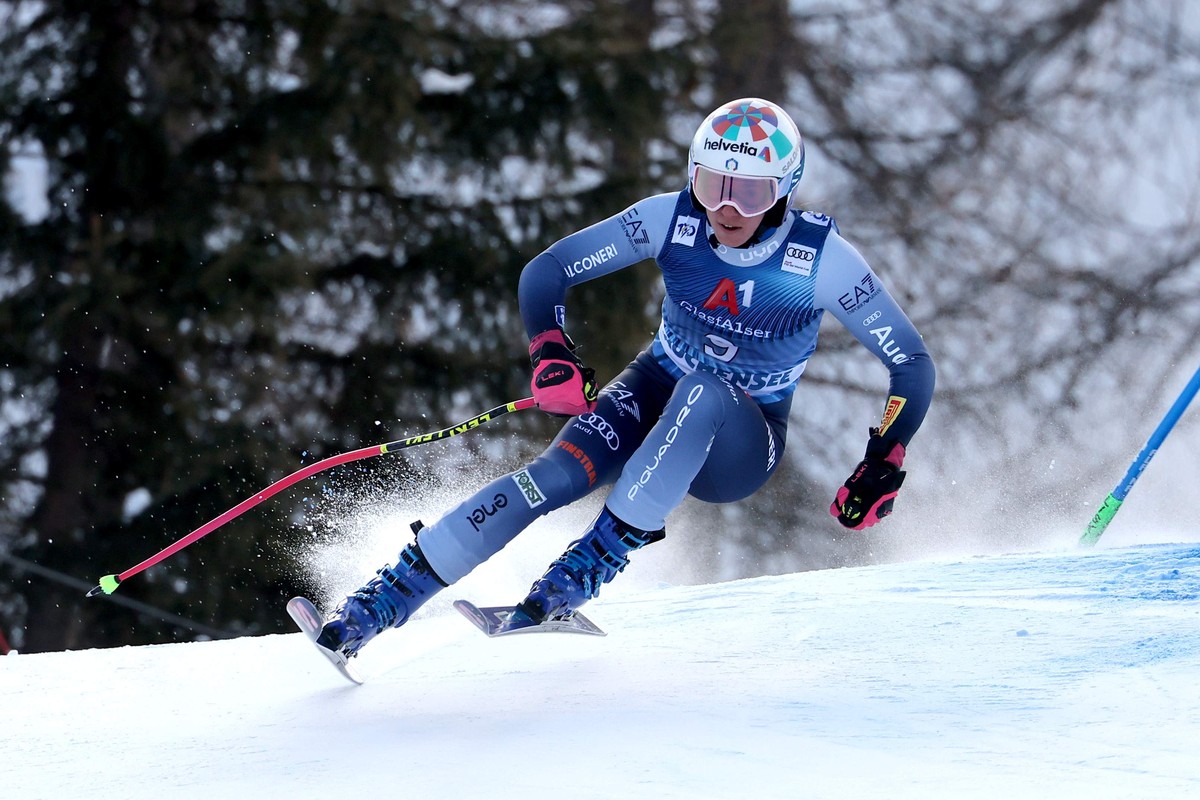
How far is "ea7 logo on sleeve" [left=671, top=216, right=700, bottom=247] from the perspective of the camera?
3.14 metres

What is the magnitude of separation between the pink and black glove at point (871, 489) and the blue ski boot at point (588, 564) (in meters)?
0.44

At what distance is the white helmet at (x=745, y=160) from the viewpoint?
9.66ft

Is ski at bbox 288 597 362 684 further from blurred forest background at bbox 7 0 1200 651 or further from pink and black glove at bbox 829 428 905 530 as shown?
blurred forest background at bbox 7 0 1200 651

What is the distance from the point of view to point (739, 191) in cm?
295

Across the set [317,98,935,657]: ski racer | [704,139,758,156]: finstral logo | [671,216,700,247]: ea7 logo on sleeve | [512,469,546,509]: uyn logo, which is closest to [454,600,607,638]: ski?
[317,98,935,657]: ski racer

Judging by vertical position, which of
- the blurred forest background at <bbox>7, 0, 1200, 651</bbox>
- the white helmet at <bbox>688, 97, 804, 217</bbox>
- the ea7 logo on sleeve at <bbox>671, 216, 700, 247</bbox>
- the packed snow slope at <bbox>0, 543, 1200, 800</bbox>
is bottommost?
the packed snow slope at <bbox>0, 543, 1200, 800</bbox>

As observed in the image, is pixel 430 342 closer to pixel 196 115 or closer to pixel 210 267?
pixel 210 267

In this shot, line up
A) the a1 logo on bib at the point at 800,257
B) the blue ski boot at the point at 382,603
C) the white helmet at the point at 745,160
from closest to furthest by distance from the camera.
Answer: the blue ski boot at the point at 382,603
the white helmet at the point at 745,160
the a1 logo on bib at the point at 800,257

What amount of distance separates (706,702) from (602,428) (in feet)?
2.61

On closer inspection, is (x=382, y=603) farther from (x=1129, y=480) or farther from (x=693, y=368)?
(x=1129, y=480)

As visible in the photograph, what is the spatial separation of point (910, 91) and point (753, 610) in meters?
8.66

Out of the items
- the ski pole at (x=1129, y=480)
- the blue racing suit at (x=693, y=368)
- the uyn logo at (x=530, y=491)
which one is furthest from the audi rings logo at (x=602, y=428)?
the ski pole at (x=1129, y=480)

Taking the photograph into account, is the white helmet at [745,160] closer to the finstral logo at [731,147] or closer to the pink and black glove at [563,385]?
the finstral logo at [731,147]

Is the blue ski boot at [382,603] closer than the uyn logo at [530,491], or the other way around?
the blue ski boot at [382,603]
